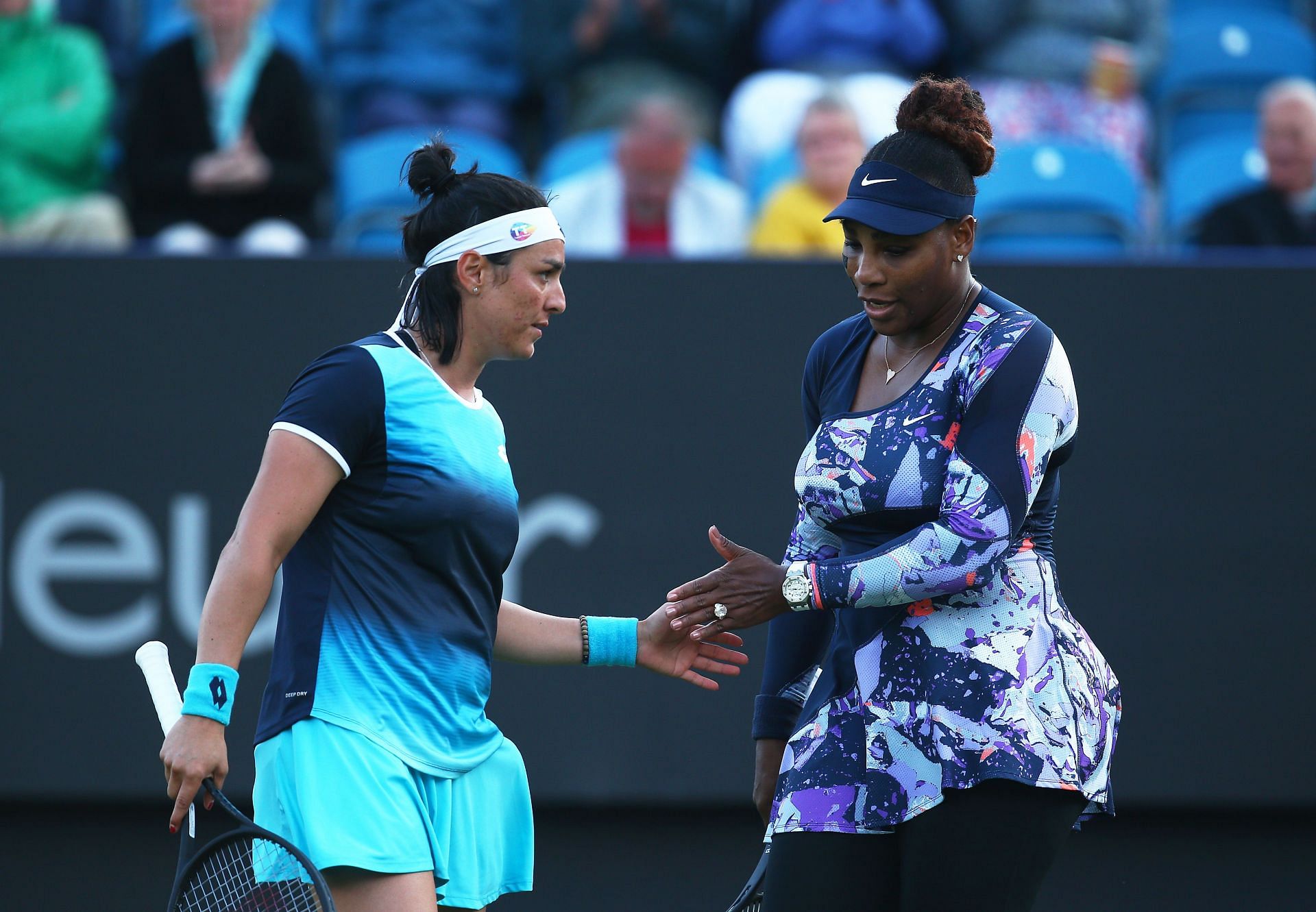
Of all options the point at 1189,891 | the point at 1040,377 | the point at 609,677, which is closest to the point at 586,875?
the point at 609,677

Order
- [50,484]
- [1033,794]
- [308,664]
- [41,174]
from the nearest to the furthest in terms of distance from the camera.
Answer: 1. [1033,794]
2. [308,664]
3. [50,484]
4. [41,174]

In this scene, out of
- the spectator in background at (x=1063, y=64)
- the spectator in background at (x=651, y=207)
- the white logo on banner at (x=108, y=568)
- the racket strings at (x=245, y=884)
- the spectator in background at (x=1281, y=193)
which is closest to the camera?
the racket strings at (x=245, y=884)

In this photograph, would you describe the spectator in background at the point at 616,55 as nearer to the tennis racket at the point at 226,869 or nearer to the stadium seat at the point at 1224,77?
the stadium seat at the point at 1224,77

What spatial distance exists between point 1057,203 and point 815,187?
3.32ft

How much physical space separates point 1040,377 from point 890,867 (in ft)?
2.74

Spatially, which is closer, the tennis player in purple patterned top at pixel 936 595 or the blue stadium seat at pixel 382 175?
the tennis player in purple patterned top at pixel 936 595

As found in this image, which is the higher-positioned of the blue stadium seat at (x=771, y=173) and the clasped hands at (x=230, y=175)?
the blue stadium seat at (x=771, y=173)

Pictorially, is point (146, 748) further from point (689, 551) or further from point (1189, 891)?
point (1189, 891)

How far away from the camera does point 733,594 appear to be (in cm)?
287

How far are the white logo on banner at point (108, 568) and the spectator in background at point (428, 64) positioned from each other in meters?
2.73

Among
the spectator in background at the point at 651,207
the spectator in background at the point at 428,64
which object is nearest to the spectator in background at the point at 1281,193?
the spectator in background at the point at 651,207

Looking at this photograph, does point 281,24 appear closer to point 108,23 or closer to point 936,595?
point 108,23

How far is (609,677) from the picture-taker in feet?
15.1

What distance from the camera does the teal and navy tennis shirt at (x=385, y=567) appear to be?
2.68 m
